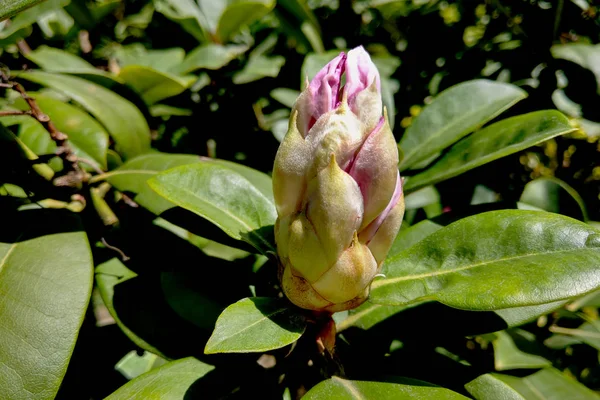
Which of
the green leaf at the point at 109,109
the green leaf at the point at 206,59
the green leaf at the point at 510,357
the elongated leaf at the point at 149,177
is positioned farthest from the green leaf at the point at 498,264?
the green leaf at the point at 206,59

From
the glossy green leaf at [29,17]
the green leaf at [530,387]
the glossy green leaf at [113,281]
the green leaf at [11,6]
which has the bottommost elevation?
the green leaf at [530,387]

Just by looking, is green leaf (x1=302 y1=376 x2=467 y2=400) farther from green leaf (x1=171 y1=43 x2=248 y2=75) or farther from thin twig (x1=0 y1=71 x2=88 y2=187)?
green leaf (x1=171 y1=43 x2=248 y2=75)

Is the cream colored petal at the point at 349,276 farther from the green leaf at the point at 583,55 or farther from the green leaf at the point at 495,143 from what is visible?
the green leaf at the point at 583,55

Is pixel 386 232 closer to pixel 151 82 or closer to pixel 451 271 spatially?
pixel 451 271

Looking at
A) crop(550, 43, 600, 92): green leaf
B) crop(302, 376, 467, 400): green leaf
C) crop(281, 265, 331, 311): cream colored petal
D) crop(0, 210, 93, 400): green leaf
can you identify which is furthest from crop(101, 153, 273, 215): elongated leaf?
crop(550, 43, 600, 92): green leaf

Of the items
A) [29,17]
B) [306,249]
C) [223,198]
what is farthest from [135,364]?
[29,17]

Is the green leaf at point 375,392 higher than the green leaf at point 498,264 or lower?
lower
